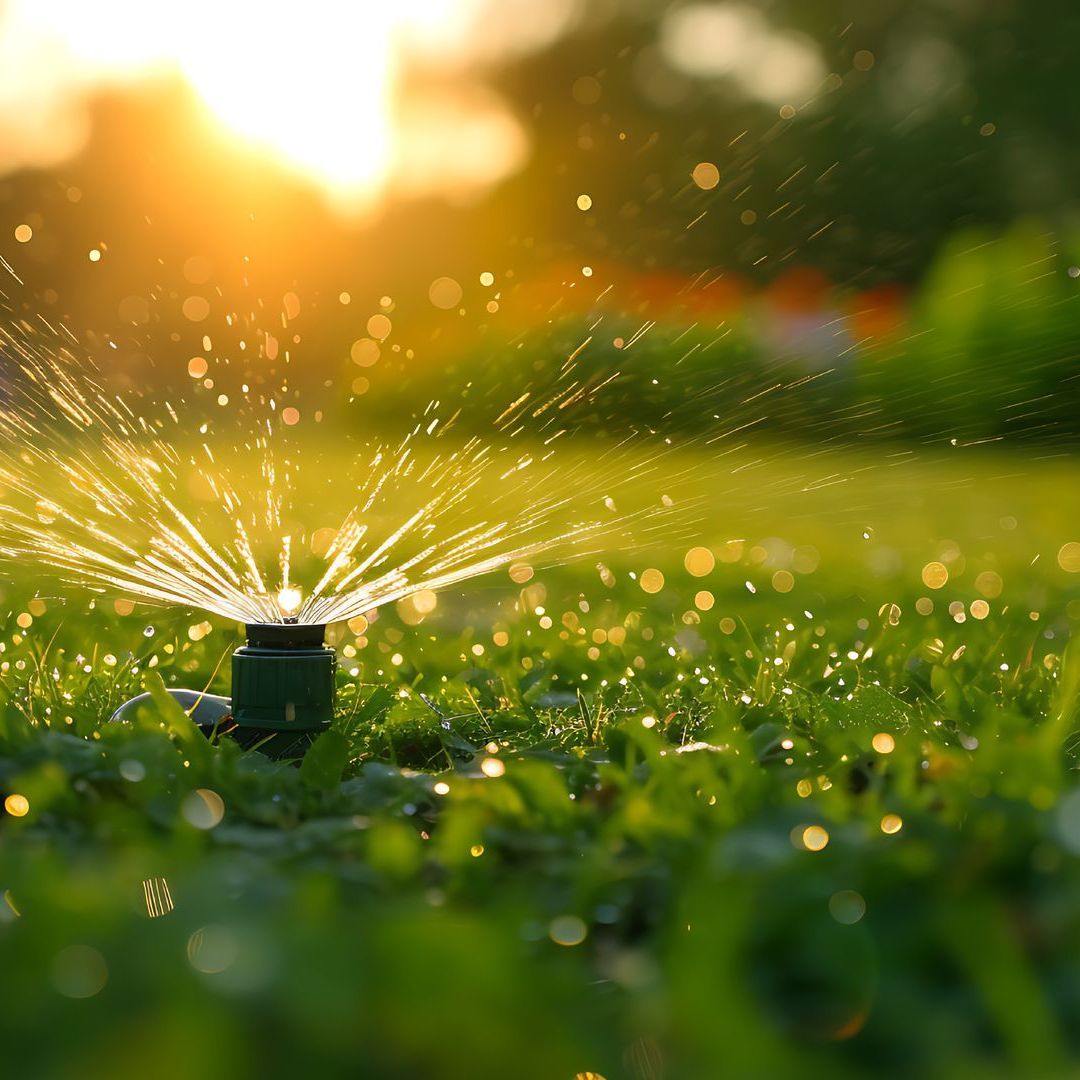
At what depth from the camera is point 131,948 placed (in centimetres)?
113

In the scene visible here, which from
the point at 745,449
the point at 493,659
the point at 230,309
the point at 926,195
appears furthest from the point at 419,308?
the point at 493,659

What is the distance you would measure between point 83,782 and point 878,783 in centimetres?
115

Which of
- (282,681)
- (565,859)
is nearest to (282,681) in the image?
(282,681)

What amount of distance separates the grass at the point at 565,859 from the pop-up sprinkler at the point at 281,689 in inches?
5.2

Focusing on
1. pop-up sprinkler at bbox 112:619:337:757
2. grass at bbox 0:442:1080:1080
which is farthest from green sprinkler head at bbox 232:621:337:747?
grass at bbox 0:442:1080:1080

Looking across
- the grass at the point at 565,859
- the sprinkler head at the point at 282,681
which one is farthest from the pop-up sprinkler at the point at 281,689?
the grass at the point at 565,859

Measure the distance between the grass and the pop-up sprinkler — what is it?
13cm

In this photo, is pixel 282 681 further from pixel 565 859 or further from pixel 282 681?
pixel 565 859

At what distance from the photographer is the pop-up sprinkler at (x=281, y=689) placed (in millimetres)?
2400

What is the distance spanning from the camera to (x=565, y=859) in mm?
1710

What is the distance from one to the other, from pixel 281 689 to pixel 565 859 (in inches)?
33.6

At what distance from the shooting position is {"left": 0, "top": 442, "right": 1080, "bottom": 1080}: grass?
1051mm

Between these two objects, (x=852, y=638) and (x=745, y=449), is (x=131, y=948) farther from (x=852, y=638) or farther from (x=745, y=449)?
(x=745, y=449)

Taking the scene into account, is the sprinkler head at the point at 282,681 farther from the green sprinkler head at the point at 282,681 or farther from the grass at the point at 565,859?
the grass at the point at 565,859
